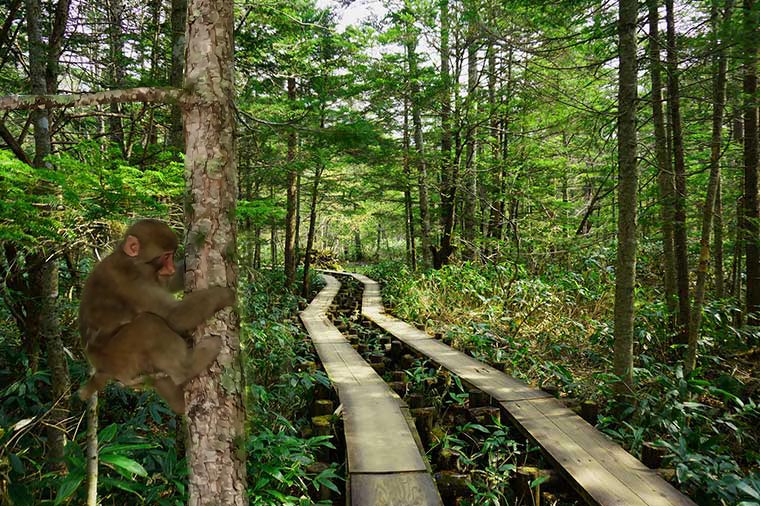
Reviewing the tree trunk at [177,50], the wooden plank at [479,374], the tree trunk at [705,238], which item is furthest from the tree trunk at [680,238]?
the tree trunk at [177,50]

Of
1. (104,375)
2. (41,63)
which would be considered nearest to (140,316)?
(104,375)

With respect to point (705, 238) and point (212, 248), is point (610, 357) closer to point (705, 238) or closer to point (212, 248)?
point (705, 238)

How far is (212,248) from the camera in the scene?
4.98 ft

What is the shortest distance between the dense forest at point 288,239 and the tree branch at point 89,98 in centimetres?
1

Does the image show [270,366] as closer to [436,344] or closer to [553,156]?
[436,344]

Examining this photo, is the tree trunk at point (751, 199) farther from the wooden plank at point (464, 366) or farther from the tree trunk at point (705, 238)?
the wooden plank at point (464, 366)

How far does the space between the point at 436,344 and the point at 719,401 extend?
402cm

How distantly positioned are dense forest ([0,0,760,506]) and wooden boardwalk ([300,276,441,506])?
0.86 ft

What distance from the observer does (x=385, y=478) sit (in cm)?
323

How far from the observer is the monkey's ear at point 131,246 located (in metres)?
1.54

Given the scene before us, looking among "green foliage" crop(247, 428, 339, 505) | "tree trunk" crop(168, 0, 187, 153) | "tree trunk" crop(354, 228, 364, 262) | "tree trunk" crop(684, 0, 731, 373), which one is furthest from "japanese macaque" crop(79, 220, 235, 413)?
"tree trunk" crop(354, 228, 364, 262)

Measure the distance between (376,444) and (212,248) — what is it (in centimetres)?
291

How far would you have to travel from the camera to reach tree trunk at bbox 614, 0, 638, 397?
4.72 meters

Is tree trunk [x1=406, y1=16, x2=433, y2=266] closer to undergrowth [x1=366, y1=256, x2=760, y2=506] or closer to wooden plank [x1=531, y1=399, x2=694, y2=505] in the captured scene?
undergrowth [x1=366, y1=256, x2=760, y2=506]
